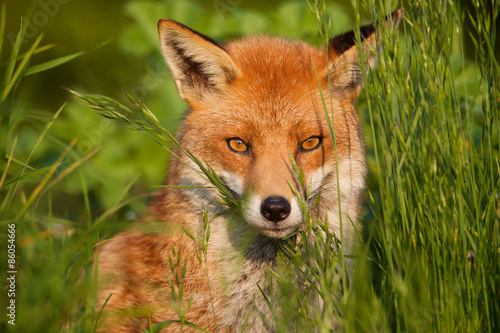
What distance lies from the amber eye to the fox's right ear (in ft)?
1.38

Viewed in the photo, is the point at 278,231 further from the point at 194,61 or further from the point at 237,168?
the point at 194,61

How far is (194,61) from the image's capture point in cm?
310

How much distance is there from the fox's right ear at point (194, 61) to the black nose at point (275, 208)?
0.93 meters

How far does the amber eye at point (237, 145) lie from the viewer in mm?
2869

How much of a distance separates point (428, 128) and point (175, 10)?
3834 mm

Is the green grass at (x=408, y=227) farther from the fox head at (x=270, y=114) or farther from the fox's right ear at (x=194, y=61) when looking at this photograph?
the fox's right ear at (x=194, y=61)

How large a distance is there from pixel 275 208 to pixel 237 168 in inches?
17.5

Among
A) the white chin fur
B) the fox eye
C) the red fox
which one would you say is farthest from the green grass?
the fox eye

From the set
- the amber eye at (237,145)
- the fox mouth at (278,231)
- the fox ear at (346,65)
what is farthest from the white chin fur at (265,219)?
the fox ear at (346,65)

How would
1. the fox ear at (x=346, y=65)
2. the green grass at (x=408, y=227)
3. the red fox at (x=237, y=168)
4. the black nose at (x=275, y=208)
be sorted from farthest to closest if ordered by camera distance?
the fox ear at (x=346, y=65) → the red fox at (x=237, y=168) → the black nose at (x=275, y=208) → the green grass at (x=408, y=227)

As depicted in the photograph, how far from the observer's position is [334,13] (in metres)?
5.08

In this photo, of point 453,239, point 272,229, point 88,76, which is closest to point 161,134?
point 272,229

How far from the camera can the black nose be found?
2465 millimetres

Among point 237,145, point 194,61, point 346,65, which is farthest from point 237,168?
point 346,65
